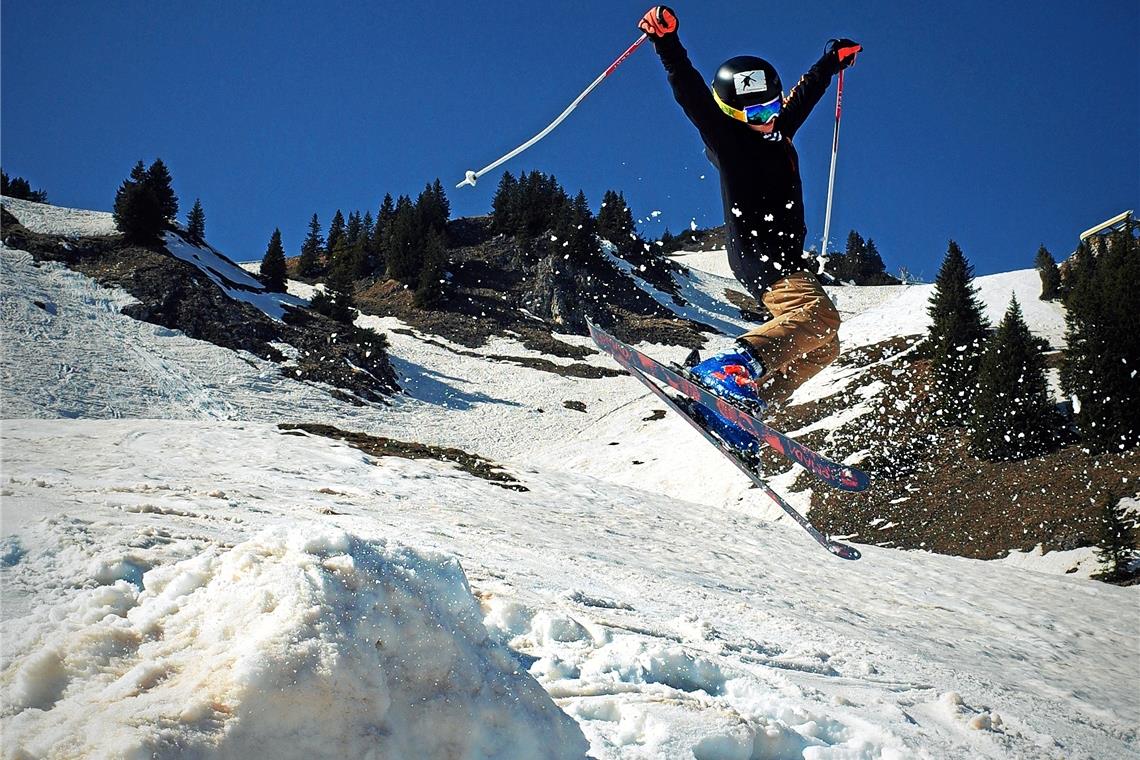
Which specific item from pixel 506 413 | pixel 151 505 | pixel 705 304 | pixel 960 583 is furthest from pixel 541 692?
pixel 705 304

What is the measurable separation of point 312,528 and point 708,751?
69.4 inches

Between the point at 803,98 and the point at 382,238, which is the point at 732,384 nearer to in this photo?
the point at 803,98

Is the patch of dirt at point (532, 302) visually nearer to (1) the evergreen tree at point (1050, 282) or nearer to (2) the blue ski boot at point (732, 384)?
(1) the evergreen tree at point (1050, 282)

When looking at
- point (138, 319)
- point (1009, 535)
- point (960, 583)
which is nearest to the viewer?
point (960, 583)

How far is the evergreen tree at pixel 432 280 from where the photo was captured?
53.3m

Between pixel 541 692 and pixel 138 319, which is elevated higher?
pixel 138 319

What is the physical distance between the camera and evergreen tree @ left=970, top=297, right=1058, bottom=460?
20.1 metres

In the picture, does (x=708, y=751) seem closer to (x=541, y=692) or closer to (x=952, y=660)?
(x=541, y=692)

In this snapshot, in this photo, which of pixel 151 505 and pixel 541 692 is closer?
pixel 541 692

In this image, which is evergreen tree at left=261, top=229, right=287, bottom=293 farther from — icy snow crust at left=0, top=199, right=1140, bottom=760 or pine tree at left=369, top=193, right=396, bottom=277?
icy snow crust at left=0, top=199, right=1140, bottom=760

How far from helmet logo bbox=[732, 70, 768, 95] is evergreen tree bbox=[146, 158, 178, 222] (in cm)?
4426

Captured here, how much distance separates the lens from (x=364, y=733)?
6.70 feet

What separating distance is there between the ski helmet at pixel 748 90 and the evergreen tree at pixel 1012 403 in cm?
1836

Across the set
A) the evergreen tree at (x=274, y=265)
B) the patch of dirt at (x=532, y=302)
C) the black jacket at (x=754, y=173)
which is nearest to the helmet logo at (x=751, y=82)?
the black jacket at (x=754, y=173)
